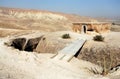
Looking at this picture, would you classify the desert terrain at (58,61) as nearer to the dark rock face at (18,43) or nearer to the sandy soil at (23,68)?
the sandy soil at (23,68)

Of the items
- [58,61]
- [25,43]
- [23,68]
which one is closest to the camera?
[23,68]

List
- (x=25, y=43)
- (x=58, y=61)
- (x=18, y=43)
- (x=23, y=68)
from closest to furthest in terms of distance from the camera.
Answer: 1. (x=23, y=68)
2. (x=58, y=61)
3. (x=18, y=43)
4. (x=25, y=43)

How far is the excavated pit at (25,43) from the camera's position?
17836 millimetres

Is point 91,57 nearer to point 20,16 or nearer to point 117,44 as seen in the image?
point 117,44

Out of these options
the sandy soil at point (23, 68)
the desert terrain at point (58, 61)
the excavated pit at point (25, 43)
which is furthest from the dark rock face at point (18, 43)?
the sandy soil at point (23, 68)

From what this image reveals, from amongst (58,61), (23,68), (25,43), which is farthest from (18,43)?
(23,68)

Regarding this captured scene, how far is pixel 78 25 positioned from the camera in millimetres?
27250

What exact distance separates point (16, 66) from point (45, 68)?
1352mm

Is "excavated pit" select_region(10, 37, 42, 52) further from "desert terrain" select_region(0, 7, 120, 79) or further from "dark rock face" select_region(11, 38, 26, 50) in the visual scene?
"desert terrain" select_region(0, 7, 120, 79)

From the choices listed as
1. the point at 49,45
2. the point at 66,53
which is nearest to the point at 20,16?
the point at 49,45

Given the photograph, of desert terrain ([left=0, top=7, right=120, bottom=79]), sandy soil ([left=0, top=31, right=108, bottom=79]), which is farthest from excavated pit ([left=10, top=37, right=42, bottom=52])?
sandy soil ([left=0, top=31, right=108, bottom=79])

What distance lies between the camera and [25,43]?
1941cm

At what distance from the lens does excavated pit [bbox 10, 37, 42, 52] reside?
58.5 feet

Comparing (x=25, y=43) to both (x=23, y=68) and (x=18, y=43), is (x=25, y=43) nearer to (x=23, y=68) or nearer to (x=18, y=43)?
(x=18, y=43)
